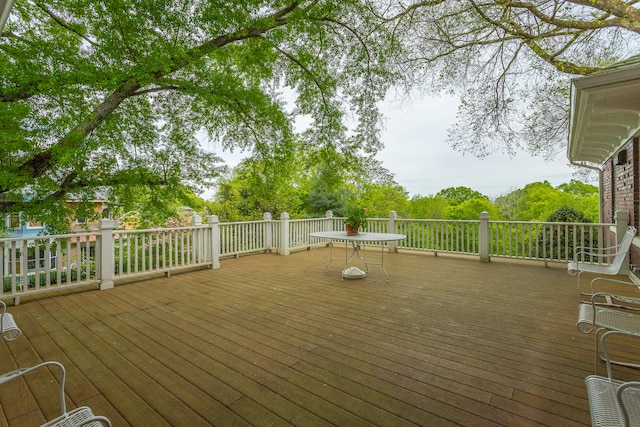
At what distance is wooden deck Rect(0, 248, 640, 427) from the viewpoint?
70.3 inches

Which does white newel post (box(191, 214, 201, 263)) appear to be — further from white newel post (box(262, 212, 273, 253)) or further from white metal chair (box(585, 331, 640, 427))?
white metal chair (box(585, 331, 640, 427))

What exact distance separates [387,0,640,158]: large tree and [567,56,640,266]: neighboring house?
5.58 feet

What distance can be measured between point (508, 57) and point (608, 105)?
5.33 meters

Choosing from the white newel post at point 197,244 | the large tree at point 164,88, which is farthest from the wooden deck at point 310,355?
the large tree at point 164,88

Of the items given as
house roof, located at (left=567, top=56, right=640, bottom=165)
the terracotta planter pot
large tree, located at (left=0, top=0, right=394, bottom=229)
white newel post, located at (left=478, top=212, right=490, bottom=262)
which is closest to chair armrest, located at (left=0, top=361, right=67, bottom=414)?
house roof, located at (left=567, top=56, right=640, bottom=165)

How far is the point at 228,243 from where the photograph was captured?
7172 millimetres

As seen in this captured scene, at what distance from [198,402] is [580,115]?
4941mm

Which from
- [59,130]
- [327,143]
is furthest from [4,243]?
[327,143]

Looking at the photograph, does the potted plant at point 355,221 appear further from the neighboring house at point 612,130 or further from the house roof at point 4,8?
the house roof at point 4,8

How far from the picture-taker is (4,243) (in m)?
3.90

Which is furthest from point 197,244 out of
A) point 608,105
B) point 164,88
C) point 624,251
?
point 624,251

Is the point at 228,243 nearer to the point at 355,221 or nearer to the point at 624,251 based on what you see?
the point at 355,221

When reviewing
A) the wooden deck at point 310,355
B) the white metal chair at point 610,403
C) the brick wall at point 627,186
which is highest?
the brick wall at point 627,186

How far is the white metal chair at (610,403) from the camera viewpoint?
1107mm
